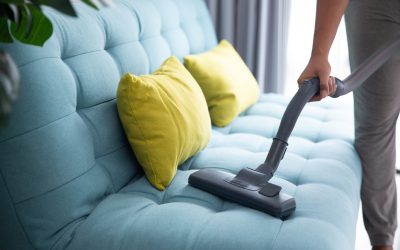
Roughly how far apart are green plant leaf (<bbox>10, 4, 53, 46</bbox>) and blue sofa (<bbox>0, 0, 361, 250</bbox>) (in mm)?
193

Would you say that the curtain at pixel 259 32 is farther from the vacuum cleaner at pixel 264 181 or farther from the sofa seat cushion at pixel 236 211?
the vacuum cleaner at pixel 264 181

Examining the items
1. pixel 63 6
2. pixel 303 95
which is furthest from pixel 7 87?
pixel 303 95

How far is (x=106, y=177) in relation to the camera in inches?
50.6

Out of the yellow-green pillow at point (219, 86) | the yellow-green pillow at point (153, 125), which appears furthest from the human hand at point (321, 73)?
the yellow-green pillow at point (219, 86)

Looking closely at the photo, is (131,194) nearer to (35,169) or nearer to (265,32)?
(35,169)

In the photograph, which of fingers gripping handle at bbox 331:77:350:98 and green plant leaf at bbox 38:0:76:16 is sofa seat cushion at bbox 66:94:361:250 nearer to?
fingers gripping handle at bbox 331:77:350:98

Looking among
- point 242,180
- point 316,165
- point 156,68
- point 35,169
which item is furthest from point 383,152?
point 35,169

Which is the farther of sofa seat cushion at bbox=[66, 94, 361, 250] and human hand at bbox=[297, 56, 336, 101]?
human hand at bbox=[297, 56, 336, 101]

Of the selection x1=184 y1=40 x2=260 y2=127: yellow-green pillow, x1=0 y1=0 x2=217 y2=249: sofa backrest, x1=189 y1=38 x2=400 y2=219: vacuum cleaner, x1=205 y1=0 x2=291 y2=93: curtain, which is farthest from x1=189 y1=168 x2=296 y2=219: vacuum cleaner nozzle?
x1=205 y1=0 x2=291 y2=93: curtain

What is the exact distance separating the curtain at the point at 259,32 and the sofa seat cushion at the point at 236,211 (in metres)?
1.12

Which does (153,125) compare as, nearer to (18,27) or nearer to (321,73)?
(321,73)

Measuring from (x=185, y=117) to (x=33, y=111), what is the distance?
18.7 inches

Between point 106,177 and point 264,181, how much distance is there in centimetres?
42

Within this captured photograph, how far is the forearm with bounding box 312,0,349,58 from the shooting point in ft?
4.74
